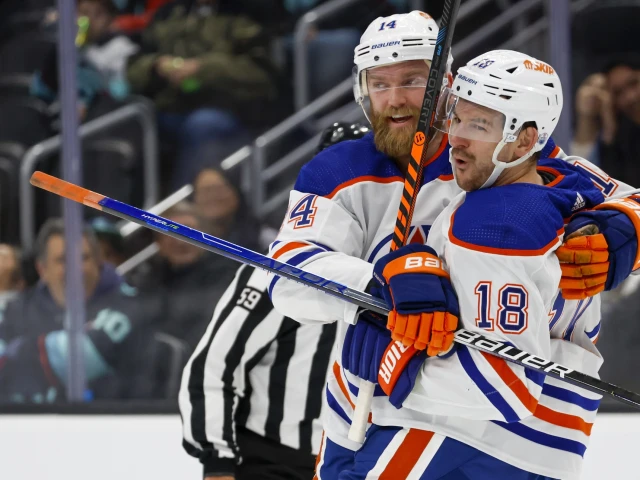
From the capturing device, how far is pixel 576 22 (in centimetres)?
344

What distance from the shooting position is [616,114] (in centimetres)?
351

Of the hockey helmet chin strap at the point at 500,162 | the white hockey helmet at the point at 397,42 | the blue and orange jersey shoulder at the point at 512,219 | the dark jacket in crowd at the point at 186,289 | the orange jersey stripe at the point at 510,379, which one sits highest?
the white hockey helmet at the point at 397,42

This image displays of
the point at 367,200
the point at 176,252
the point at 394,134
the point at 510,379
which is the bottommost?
the point at 176,252

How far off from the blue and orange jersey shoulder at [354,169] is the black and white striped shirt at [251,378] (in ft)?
1.54

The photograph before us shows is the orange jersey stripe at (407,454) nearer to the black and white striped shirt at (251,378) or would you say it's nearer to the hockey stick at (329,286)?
the hockey stick at (329,286)

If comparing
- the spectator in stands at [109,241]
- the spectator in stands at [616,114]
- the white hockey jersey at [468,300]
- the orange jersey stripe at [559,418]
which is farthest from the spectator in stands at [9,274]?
the orange jersey stripe at [559,418]

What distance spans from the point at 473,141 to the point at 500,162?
53 millimetres

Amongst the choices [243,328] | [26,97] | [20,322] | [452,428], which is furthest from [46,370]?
[452,428]

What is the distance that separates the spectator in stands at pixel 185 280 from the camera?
12.2 feet

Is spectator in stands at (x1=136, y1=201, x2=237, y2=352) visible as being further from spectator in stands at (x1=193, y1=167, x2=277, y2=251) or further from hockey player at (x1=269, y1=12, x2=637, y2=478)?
hockey player at (x1=269, y1=12, x2=637, y2=478)

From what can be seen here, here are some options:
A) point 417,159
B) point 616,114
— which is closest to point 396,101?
point 417,159

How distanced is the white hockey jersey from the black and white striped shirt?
1.19 ft

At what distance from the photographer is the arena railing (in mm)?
3715

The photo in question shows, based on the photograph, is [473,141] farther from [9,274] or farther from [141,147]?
[9,274]
